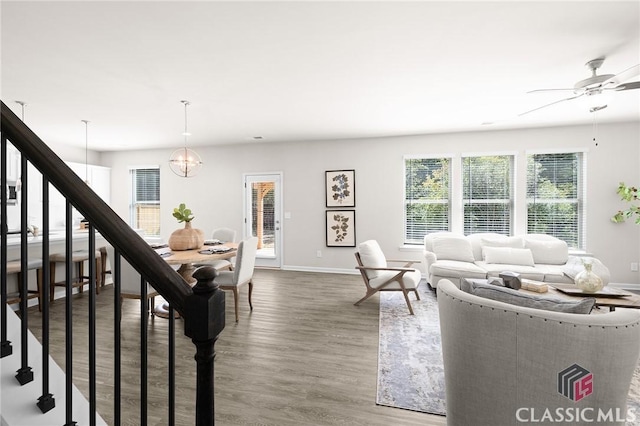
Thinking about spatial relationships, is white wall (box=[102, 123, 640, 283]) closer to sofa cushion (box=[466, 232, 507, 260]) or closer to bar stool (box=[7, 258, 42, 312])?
sofa cushion (box=[466, 232, 507, 260])

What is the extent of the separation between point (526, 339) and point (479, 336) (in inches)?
7.7

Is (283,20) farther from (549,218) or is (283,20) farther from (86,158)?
(86,158)

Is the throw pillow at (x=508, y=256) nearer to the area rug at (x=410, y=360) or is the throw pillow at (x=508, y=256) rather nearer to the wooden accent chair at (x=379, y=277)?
the area rug at (x=410, y=360)

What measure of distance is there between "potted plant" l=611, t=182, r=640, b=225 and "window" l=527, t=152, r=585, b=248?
17.3 inches

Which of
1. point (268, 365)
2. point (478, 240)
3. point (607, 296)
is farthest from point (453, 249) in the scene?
point (268, 365)

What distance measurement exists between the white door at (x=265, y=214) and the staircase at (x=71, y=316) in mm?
5408

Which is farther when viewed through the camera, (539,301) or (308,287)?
(308,287)

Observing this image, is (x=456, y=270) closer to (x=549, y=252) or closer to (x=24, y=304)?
(x=549, y=252)

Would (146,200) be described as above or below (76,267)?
above

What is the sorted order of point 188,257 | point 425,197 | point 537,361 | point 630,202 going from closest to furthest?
point 537,361, point 188,257, point 630,202, point 425,197

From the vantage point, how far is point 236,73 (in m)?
3.14

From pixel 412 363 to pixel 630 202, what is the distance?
16.1ft

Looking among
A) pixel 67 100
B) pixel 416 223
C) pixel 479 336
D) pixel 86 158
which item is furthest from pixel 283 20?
pixel 86 158

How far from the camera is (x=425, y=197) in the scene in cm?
590
